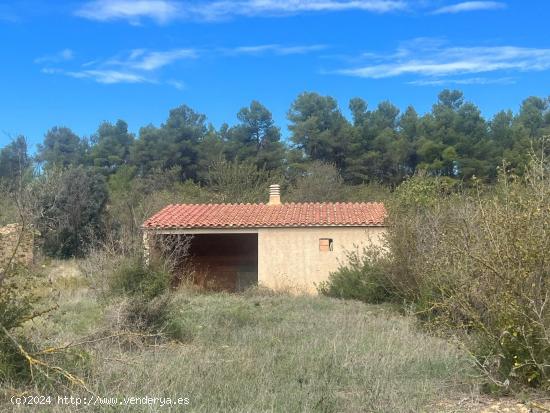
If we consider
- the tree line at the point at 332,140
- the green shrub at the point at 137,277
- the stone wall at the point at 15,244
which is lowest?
the green shrub at the point at 137,277

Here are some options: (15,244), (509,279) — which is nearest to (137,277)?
(15,244)

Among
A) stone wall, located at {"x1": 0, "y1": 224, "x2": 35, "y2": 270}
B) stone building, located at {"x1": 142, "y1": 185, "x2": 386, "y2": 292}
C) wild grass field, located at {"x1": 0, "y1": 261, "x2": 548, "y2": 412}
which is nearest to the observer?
wild grass field, located at {"x1": 0, "y1": 261, "x2": 548, "y2": 412}

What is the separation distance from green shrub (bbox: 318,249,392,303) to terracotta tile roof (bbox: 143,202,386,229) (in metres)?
2.86

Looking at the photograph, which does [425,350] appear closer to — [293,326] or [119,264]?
[293,326]

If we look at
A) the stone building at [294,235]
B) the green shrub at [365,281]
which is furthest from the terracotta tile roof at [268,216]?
the green shrub at [365,281]

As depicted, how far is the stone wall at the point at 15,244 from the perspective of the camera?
5752 millimetres

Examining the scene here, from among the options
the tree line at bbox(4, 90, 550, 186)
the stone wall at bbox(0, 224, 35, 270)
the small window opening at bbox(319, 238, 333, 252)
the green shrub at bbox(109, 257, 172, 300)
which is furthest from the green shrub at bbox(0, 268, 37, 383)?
the tree line at bbox(4, 90, 550, 186)

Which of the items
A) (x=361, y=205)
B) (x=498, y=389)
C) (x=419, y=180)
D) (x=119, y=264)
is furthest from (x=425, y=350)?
(x=361, y=205)

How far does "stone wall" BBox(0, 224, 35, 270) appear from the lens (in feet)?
18.9

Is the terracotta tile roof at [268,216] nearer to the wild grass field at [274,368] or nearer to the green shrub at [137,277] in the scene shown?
the green shrub at [137,277]

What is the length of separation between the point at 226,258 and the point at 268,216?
3.64 m

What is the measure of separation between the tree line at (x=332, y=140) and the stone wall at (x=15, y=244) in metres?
29.9

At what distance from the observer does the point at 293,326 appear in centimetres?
995

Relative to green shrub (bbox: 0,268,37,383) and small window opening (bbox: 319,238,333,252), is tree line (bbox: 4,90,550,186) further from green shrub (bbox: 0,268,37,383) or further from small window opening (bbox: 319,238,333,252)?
green shrub (bbox: 0,268,37,383)
